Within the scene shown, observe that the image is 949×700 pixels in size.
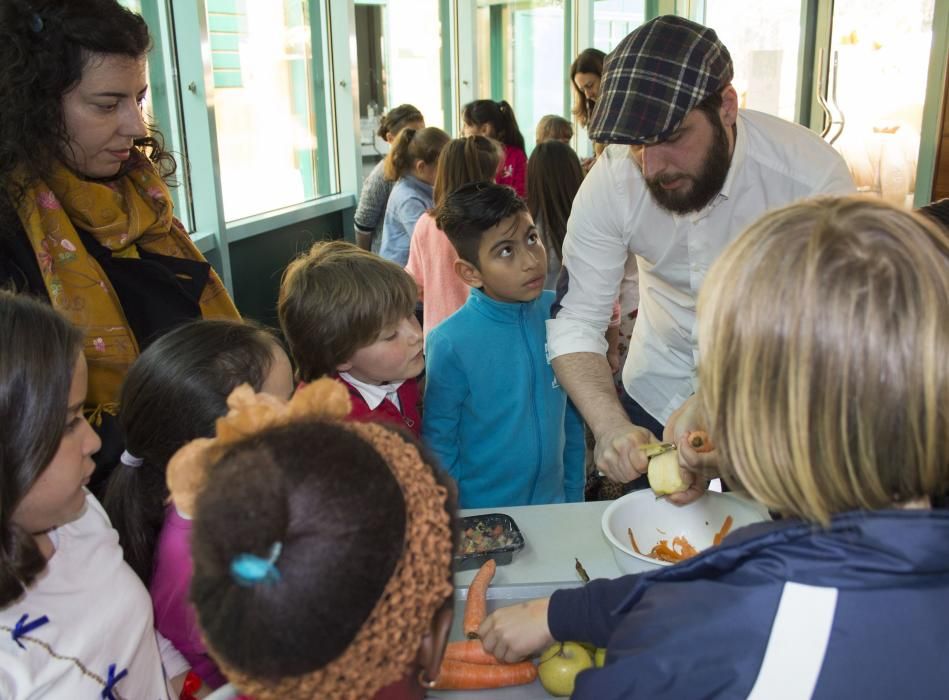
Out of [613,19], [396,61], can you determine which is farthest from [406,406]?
[613,19]

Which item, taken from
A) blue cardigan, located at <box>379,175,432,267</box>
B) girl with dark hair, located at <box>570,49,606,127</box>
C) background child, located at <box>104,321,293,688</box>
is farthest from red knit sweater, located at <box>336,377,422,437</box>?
girl with dark hair, located at <box>570,49,606,127</box>

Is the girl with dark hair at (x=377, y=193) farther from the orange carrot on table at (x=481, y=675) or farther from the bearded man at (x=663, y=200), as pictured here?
the orange carrot on table at (x=481, y=675)

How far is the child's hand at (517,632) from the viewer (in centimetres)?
116

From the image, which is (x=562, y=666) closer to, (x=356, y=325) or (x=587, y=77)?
(x=356, y=325)

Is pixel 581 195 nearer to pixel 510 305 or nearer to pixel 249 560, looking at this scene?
pixel 510 305

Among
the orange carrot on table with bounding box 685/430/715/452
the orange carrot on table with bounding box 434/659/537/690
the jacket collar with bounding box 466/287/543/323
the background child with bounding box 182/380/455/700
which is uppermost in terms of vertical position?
the background child with bounding box 182/380/455/700

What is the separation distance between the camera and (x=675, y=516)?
1520mm

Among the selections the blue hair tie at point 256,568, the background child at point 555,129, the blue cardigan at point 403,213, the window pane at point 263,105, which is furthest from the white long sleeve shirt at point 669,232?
the background child at point 555,129

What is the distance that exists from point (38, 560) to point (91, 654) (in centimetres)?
16

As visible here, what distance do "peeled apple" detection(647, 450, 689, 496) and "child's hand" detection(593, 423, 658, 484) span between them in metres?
0.12

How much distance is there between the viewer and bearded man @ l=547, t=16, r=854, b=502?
5.60 ft

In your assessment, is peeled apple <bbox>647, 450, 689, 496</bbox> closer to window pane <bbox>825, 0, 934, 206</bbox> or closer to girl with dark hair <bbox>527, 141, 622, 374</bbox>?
girl with dark hair <bbox>527, 141, 622, 374</bbox>

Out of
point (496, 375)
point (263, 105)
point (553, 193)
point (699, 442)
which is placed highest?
point (263, 105)

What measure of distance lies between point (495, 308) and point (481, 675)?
1.19 metres
